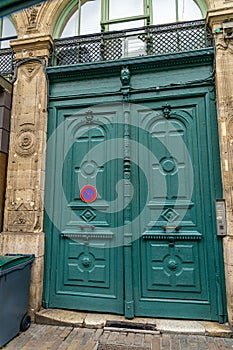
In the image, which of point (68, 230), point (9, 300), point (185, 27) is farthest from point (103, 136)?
point (9, 300)

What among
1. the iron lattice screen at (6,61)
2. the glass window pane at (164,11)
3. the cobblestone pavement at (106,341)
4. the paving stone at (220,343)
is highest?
the glass window pane at (164,11)

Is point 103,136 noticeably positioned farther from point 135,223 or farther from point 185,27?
point 185,27

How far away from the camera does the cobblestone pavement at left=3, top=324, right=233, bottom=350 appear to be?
2.97 meters

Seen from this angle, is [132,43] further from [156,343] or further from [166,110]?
[156,343]

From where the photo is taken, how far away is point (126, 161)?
3.92 metres

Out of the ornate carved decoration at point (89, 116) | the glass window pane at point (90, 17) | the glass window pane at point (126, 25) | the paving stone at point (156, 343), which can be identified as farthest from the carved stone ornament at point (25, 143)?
the paving stone at point (156, 343)

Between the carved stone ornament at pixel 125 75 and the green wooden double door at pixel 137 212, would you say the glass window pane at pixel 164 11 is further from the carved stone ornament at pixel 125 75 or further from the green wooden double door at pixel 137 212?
the green wooden double door at pixel 137 212

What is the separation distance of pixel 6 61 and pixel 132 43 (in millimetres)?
2393

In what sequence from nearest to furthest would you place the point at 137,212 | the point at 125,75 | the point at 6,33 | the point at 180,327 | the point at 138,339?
the point at 138,339
the point at 180,327
the point at 137,212
the point at 125,75
the point at 6,33

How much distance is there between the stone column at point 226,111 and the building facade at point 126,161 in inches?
0.6

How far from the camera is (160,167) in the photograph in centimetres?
390

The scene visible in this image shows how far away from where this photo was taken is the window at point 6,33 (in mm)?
4844

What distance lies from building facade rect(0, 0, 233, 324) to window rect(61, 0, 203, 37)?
0.08 feet

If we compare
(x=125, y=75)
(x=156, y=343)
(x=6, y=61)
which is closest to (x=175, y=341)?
(x=156, y=343)
